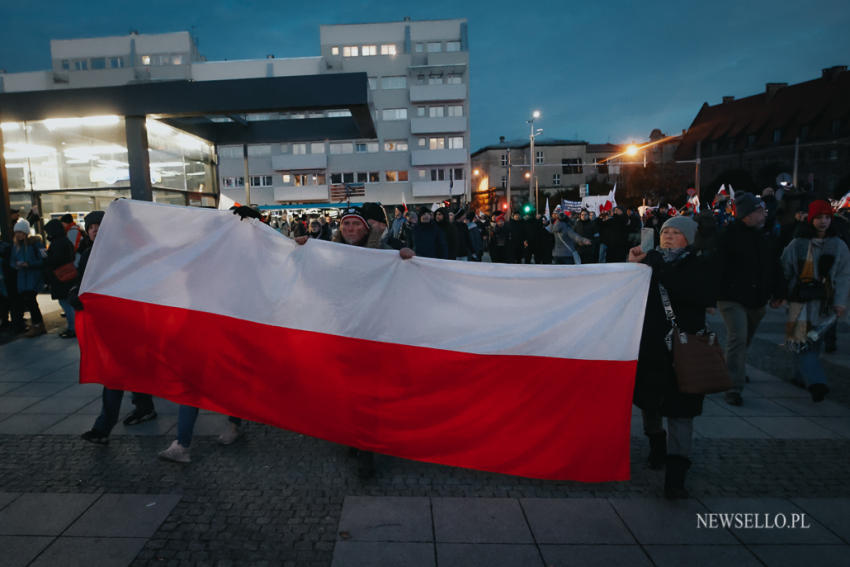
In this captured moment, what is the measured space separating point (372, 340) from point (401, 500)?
115 cm

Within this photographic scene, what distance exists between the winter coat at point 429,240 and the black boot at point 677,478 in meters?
7.15

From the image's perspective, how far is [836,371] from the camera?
6.37m

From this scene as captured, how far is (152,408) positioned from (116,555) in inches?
94.2

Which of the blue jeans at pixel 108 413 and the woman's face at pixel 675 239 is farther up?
the woman's face at pixel 675 239

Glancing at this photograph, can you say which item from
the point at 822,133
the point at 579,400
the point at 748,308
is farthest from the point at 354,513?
the point at 822,133

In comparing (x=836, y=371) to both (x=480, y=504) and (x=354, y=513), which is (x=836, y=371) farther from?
(x=354, y=513)

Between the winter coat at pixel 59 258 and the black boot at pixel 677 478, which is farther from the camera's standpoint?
the winter coat at pixel 59 258

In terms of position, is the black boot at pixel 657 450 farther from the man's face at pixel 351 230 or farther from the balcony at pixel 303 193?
the balcony at pixel 303 193

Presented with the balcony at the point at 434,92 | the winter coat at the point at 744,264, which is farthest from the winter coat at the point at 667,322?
the balcony at the point at 434,92

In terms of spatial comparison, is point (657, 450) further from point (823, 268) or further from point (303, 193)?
point (303, 193)

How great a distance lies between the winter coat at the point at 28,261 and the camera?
28.8ft

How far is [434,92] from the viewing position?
49750 mm

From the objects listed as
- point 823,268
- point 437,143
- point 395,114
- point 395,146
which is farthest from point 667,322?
point 395,114

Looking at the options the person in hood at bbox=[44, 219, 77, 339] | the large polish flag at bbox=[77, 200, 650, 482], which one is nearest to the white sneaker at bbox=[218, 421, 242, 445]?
the large polish flag at bbox=[77, 200, 650, 482]
